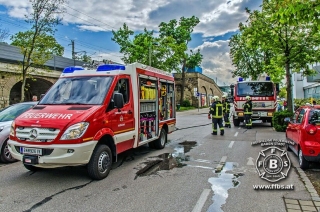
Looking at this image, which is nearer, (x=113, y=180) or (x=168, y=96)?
(x=113, y=180)

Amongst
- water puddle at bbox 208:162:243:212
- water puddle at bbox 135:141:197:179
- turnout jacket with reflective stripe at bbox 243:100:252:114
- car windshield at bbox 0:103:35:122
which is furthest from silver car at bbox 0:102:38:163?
turnout jacket with reflective stripe at bbox 243:100:252:114

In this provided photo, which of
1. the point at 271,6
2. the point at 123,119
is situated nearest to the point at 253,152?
the point at 123,119

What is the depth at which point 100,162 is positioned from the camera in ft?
19.6

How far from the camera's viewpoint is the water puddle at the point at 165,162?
6.65 m

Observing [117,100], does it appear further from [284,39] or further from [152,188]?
[284,39]

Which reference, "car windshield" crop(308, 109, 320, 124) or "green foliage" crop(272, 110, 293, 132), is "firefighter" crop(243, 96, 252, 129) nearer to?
"green foliage" crop(272, 110, 293, 132)

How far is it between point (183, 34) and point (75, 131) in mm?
39688

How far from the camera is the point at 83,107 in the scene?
593cm

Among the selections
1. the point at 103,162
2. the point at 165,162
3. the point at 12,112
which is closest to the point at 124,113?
the point at 103,162

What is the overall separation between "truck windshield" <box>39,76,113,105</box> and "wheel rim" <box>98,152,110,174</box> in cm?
112

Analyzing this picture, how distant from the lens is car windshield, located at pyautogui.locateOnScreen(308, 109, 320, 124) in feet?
21.2

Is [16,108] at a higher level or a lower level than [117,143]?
higher

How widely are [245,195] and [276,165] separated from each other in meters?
2.10

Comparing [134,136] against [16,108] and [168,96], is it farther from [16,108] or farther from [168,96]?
[16,108]
